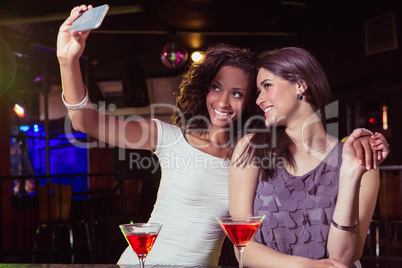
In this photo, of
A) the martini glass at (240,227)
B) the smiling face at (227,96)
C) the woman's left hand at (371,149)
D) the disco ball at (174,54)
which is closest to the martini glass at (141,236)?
the martini glass at (240,227)

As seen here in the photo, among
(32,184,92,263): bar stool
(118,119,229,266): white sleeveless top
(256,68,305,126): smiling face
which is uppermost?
(256,68,305,126): smiling face

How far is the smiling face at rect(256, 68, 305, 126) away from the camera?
1.81m

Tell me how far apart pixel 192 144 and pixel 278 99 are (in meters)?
0.46

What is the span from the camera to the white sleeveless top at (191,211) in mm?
1855

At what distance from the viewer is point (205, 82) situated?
2.24 metres

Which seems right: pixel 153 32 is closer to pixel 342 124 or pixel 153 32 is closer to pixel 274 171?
pixel 342 124

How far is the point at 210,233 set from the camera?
1.86m

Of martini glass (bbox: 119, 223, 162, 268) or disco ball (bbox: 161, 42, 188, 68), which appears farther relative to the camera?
disco ball (bbox: 161, 42, 188, 68)

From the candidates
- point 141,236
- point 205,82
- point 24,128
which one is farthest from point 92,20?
point 24,128

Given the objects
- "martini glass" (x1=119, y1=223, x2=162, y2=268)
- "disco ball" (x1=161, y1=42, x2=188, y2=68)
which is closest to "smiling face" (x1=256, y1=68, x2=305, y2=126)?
"martini glass" (x1=119, y1=223, x2=162, y2=268)

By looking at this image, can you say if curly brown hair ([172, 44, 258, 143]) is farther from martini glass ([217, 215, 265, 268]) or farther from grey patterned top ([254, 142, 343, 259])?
martini glass ([217, 215, 265, 268])

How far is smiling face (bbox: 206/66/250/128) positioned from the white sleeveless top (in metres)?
0.18

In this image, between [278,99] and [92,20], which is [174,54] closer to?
[278,99]

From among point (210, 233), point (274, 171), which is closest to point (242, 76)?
point (274, 171)
